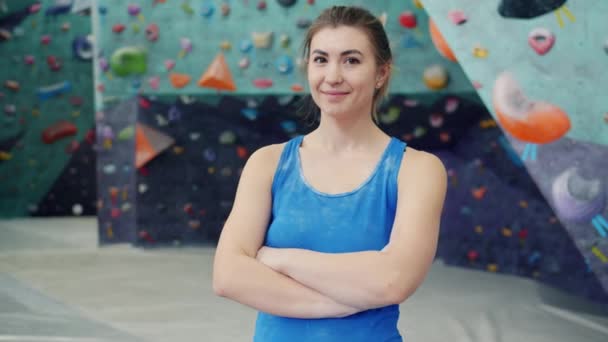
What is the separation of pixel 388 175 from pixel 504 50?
2109mm

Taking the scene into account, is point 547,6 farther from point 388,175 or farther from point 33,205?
point 33,205

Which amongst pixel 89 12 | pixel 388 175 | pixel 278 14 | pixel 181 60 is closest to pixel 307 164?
pixel 388 175

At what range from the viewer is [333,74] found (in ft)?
4.33

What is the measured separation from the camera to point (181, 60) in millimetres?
5285

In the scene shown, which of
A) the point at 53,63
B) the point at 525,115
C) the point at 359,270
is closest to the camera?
the point at 359,270

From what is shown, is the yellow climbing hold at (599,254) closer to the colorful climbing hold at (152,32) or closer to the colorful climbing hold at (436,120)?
the colorful climbing hold at (436,120)

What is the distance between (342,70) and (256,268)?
1.43ft

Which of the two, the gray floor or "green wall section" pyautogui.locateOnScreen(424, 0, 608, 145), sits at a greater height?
"green wall section" pyautogui.locateOnScreen(424, 0, 608, 145)

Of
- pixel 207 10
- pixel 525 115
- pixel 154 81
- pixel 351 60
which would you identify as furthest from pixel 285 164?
pixel 154 81

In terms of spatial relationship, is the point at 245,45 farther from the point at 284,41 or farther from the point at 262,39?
the point at 284,41

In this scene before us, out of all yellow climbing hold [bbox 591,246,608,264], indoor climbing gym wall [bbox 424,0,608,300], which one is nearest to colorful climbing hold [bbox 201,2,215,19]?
indoor climbing gym wall [bbox 424,0,608,300]

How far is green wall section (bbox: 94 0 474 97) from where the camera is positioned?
4613 millimetres

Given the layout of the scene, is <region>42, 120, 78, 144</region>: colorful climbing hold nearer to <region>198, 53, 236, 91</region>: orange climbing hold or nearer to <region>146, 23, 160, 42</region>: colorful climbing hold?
<region>146, 23, 160, 42</region>: colorful climbing hold

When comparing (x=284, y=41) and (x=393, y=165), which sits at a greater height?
(x=393, y=165)
